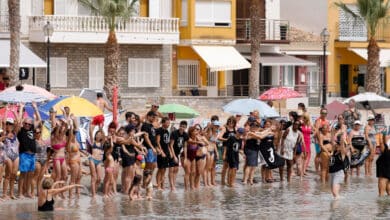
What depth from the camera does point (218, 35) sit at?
52.4m

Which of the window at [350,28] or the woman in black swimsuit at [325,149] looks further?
the window at [350,28]

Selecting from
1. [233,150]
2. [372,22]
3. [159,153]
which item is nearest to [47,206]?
[159,153]

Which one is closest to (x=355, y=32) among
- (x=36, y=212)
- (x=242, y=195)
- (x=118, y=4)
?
(x=118, y=4)

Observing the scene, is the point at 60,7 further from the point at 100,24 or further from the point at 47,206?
the point at 47,206

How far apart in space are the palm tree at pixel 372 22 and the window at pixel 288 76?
4.21 m

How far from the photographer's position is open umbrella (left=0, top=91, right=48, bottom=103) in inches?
1015

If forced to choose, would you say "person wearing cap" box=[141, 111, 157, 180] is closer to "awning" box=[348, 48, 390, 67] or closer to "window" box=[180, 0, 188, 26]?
"window" box=[180, 0, 188, 26]

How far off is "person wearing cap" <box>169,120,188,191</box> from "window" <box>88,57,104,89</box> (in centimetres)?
2408

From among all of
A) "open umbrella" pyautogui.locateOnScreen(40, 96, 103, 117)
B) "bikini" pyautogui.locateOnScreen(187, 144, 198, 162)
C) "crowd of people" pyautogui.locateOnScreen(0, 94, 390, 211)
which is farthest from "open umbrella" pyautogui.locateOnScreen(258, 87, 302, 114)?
"open umbrella" pyautogui.locateOnScreen(40, 96, 103, 117)

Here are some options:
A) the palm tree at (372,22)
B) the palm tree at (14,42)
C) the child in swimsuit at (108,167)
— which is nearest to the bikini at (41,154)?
the child in swimsuit at (108,167)

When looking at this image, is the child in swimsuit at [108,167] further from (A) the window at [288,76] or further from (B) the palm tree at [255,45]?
(A) the window at [288,76]

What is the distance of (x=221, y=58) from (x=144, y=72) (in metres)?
3.53

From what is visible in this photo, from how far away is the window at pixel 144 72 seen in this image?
50.5m

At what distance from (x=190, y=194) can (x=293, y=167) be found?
5.12 metres
